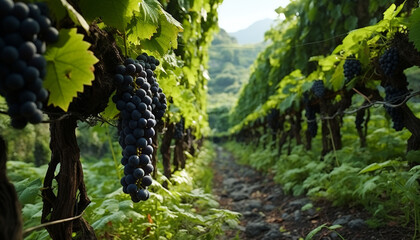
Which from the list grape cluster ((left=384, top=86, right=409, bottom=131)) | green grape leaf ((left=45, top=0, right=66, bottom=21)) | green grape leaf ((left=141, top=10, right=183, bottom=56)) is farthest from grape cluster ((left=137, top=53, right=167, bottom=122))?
grape cluster ((left=384, top=86, right=409, bottom=131))

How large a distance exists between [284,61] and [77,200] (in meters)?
8.65

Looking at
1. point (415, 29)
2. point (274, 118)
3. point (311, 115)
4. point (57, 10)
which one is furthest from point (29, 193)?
point (274, 118)

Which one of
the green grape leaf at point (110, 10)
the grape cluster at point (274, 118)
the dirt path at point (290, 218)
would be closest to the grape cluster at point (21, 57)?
the green grape leaf at point (110, 10)

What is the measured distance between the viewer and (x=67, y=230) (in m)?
1.60

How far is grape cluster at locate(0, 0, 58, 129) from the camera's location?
2.71ft

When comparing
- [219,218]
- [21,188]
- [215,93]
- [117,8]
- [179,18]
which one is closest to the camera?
[117,8]

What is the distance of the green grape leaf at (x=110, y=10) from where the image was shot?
1.36m

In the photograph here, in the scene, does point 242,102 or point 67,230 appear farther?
point 242,102

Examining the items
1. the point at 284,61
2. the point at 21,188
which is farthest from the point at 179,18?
the point at 284,61

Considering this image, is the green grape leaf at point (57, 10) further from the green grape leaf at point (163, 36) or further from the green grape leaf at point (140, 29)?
the green grape leaf at point (163, 36)

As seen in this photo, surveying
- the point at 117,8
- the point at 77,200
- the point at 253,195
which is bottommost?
the point at 253,195

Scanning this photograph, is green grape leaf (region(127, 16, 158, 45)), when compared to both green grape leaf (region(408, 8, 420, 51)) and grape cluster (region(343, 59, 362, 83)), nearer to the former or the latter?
green grape leaf (region(408, 8, 420, 51))

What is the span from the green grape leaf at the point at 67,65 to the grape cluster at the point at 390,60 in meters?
Answer: 3.10

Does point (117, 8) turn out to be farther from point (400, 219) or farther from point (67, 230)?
point (400, 219)
